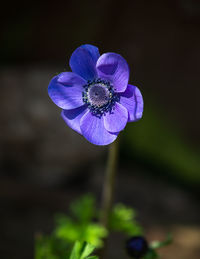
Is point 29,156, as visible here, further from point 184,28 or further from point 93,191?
point 184,28

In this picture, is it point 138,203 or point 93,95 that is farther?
point 138,203

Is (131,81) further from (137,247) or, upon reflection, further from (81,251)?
(81,251)

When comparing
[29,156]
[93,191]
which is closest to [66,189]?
[93,191]

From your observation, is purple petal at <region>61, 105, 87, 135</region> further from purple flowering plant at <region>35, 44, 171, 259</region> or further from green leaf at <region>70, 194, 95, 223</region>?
green leaf at <region>70, 194, 95, 223</region>

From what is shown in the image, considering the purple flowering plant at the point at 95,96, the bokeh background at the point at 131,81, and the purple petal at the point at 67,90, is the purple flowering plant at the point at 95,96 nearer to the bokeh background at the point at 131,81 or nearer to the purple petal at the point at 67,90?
the purple petal at the point at 67,90

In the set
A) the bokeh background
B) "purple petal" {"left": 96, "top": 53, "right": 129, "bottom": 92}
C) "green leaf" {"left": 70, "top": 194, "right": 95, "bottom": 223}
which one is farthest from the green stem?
the bokeh background

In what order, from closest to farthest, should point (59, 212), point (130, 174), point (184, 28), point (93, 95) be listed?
point (93, 95) → point (59, 212) → point (184, 28) → point (130, 174)

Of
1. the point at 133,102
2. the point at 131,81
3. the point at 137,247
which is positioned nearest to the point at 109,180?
the point at 137,247
